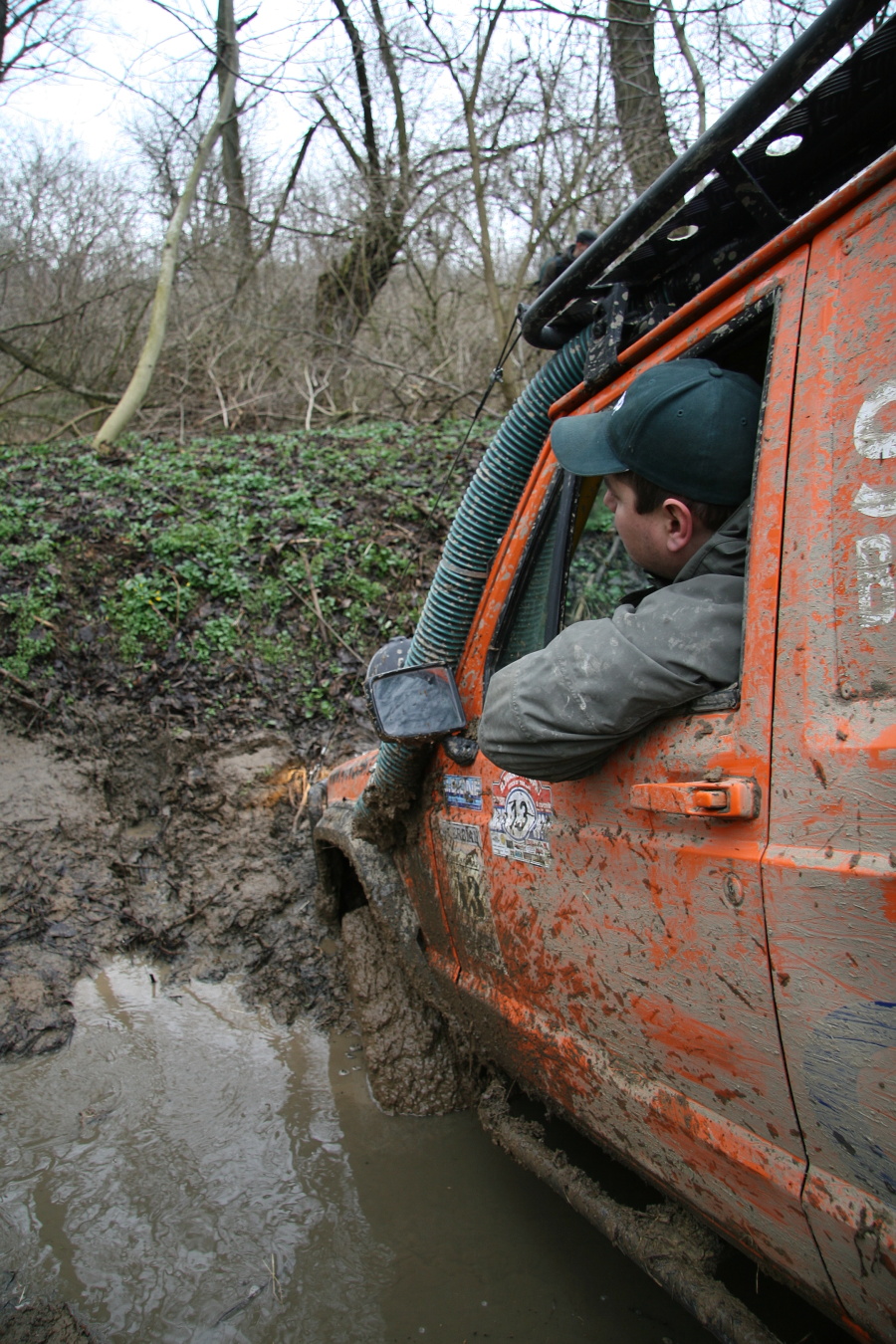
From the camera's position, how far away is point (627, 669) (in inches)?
57.4

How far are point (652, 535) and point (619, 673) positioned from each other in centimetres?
41

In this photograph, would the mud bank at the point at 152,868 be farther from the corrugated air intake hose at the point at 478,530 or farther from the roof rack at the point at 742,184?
the roof rack at the point at 742,184

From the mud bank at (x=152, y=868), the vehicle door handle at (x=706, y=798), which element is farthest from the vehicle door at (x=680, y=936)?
the mud bank at (x=152, y=868)

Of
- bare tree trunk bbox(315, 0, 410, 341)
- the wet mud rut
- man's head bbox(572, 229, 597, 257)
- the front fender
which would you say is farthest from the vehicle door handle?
bare tree trunk bbox(315, 0, 410, 341)

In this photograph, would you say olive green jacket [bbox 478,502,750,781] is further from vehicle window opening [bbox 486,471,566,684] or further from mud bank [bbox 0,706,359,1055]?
mud bank [bbox 0,706,359,1055]

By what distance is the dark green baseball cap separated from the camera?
1.55 meters

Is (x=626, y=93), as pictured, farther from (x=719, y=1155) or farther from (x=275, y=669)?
(x=719, y=1155)

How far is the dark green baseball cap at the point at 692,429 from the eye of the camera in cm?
155

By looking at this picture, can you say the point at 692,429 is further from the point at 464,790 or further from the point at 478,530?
the point at 464,790

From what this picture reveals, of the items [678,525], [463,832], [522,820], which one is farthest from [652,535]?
[463,832]

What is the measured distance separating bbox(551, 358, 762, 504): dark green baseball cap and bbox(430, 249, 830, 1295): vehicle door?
0.35 feet

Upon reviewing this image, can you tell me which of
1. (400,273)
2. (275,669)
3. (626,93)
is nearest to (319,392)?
(400,273)

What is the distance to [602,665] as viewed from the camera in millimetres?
1476

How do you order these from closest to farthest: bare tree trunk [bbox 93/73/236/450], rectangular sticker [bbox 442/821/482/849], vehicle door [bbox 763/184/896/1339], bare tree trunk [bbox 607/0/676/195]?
vehicle door [bbox 763/184/896/1339]
rectangular sticker [bbox 442/821/482/849]
bare tree trunk [bbox 607/0/676/195]
bare tree trunk [bbox 93/73/236/450]
